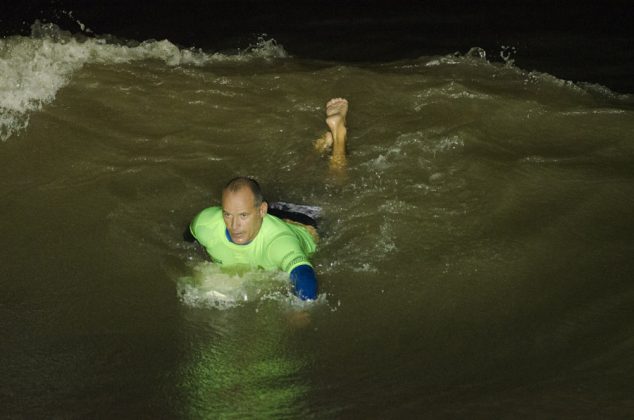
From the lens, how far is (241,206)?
5535mm

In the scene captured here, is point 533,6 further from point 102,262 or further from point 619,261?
point 102,262

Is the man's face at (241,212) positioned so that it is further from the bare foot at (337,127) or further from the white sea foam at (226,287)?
the bare foot at (337,127)

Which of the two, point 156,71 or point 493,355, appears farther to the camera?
point 156,71

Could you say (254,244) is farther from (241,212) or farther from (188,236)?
(188,236)

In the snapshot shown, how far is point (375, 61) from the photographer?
420 inches

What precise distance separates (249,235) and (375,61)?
5468mm

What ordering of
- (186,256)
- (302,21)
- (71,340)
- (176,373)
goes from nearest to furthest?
(176,373) < (71,340) < (186,256) < (302,21)

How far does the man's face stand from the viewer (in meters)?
5.51

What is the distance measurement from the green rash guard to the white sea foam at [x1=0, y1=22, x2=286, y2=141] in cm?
289

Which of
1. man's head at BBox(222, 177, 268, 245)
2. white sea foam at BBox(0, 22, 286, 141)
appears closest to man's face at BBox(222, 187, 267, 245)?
man's head at BBox(222, 177, 268, 245)

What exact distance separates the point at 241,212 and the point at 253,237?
12.7 inches

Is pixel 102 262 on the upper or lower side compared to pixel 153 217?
lower

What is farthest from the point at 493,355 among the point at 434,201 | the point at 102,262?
the point at 102,262

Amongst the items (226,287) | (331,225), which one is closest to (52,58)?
(331,225)
